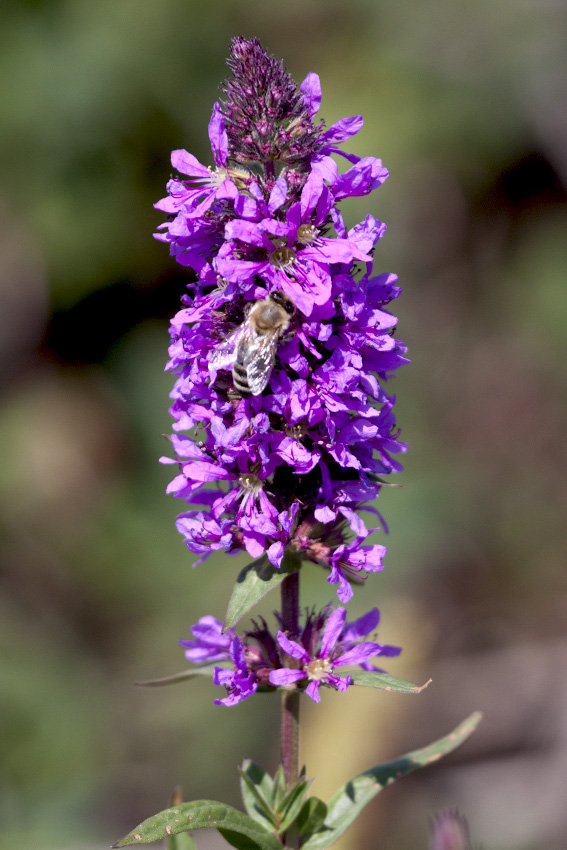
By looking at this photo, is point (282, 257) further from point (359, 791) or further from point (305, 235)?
point (359, 791)

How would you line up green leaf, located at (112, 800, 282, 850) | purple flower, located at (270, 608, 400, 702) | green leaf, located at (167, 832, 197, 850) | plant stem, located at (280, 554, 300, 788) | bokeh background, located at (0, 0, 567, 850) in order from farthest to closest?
bokeh background, located at (0, 0, 567, 850)
green leaf, located at (167, 832, 197, 850)
plant stem, located at (280, 554, 300, 788)
purple flower, located at (270, 608, 400, 702)
green leaf, located at (112, 800, 282, 850)

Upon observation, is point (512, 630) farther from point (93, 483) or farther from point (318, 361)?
point (318, 361)

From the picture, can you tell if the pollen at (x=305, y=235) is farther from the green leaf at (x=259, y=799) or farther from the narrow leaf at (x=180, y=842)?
the narrow leaf at (x=180, y=842)

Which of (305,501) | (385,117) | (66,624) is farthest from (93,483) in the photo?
(305,501)

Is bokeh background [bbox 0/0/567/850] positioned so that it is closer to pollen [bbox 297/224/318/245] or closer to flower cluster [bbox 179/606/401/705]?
flower cluster [bbox 179/606/401/705]

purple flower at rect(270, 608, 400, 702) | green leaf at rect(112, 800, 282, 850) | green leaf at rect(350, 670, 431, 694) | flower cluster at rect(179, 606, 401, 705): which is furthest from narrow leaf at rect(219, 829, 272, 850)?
green leaf at rect(350, 670, 431, 694)

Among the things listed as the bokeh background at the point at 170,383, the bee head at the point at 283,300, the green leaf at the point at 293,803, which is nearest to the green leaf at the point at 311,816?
the green leaf at the point at 293,803

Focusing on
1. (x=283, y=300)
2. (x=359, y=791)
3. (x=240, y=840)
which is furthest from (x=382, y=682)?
(x=283, y=300)
